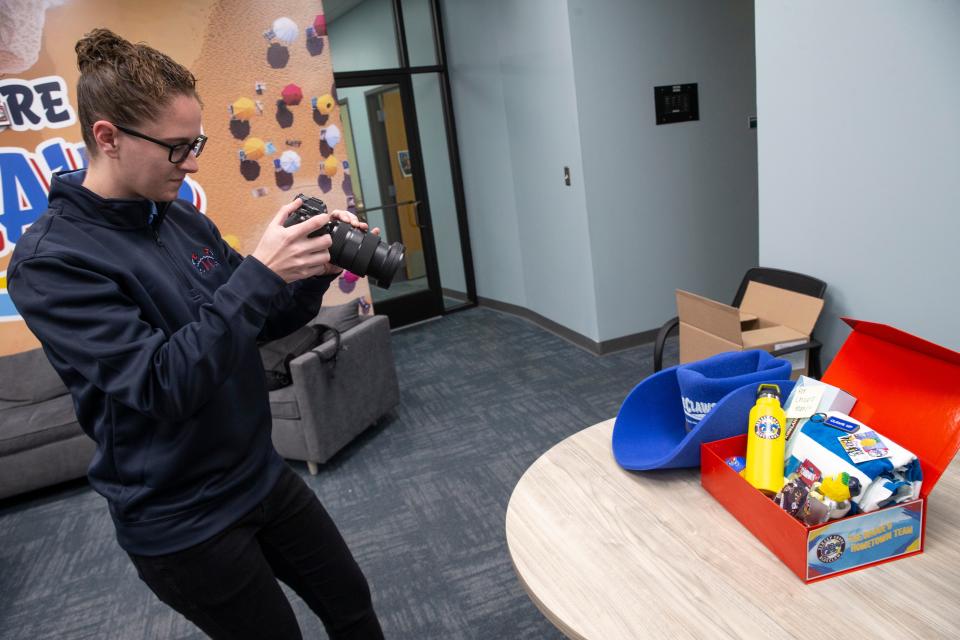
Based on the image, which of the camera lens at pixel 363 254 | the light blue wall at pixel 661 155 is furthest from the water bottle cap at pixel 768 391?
the light blue wall at pixel 661 155

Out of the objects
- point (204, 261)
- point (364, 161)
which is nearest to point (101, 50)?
point (204, 261)

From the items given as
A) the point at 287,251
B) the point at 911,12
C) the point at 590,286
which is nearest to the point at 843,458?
the point at 287,251

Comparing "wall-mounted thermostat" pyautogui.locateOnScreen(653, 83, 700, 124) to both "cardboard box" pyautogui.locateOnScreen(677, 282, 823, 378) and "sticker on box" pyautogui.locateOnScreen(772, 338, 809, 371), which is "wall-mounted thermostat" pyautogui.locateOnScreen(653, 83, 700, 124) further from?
"sticker on box" pyautogui.locateOnScreen(772, 338, 809, 371)

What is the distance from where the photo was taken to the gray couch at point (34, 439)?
297 cm

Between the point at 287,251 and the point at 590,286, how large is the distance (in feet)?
10.0

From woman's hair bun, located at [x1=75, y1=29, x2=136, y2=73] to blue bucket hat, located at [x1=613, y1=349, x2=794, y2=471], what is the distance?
3.21 ft

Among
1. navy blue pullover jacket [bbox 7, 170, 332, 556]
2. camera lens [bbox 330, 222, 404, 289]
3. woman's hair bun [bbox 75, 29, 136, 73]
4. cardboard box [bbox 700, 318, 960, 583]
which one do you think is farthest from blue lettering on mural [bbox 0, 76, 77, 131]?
cardboard box [bbox 700, 318, 960, 583]

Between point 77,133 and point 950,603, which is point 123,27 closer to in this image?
point 77,133

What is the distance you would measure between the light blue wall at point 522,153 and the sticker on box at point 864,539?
3.01m

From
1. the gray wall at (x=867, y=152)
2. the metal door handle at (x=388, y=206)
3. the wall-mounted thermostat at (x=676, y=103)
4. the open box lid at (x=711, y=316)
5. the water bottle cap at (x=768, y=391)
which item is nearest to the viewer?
the water bottle cap at (x=768, y=391)

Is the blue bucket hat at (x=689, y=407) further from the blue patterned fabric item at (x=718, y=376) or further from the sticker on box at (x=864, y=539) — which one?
the sticker on box at (x=864, y=539)

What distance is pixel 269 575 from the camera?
116 cm

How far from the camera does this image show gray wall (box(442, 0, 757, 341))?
3.62 m

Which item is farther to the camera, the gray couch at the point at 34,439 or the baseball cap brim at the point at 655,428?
the gray couch at the point at 34,439
